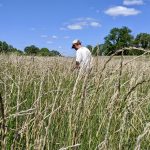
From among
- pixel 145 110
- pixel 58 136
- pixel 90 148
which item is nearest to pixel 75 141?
pixel 90 148

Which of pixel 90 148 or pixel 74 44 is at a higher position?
pixel 74 44

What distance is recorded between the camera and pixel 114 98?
6.43 ft

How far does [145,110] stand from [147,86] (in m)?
1.28

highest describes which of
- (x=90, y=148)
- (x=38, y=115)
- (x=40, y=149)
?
(x=38, y=115)

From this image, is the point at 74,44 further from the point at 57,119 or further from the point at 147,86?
the point at 57,119

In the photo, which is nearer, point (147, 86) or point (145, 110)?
point (145, 110)

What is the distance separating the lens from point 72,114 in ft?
7.28

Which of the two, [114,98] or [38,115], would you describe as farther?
[114,98]

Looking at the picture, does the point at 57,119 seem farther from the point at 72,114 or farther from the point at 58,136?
the point at 72,114

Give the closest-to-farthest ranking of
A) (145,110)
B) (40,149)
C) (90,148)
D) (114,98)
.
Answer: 1. (40,149)
2. (114,98)
3. (90,148)
4. (145,110)

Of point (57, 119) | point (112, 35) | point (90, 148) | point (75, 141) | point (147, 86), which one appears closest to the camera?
point (75, 141)

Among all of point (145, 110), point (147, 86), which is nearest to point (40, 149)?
point (145, 110)

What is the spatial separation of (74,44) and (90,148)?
8197mm

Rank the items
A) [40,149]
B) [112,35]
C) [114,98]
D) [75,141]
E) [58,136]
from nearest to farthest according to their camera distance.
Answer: [40,149] → [75,141] → [114,98] → [58,136] → [112,35]
